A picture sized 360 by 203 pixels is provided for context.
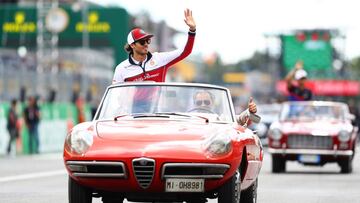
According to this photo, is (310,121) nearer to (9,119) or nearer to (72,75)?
(9,119)

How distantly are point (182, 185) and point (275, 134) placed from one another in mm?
13485

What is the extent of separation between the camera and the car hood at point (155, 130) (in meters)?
10.2

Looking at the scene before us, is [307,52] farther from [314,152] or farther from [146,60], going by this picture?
[146,60]

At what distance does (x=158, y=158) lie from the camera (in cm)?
983

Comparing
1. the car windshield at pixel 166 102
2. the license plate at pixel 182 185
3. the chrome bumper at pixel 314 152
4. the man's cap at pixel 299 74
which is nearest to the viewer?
the license plate at pixel 182 185

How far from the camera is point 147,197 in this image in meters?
10.1

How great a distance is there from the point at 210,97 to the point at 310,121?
40.6 feet

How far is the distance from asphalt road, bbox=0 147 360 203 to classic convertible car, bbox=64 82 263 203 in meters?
3.36

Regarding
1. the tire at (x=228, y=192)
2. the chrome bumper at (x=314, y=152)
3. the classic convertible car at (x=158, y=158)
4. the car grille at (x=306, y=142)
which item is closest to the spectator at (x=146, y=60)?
the classic convertible car at (x=158, y=158)

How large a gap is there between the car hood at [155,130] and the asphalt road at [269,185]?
332 cm

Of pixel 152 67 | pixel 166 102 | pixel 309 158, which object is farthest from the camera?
Result: pixel 309 158

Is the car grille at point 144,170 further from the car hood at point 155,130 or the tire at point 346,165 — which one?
the tire at point 346,165

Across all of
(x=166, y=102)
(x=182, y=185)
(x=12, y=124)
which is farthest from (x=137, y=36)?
(x=12, y=124)

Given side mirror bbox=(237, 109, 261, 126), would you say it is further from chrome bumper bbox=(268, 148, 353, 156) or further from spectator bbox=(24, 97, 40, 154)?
spectator bbox=(24, 97, 40, 154)
